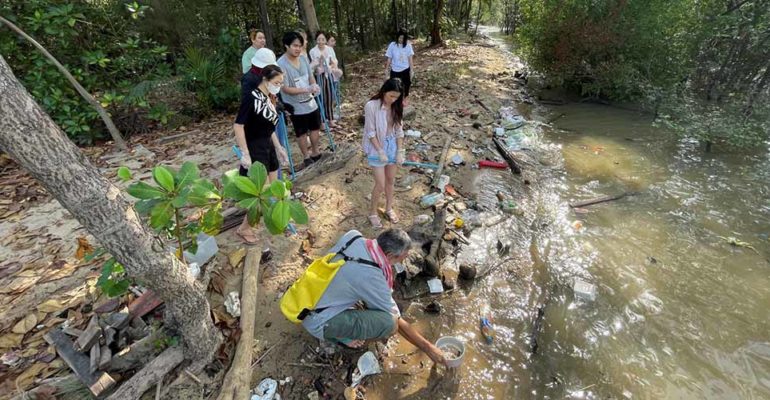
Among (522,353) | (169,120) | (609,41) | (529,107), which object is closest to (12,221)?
(169,120)

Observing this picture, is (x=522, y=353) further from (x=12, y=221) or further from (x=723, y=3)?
(x=723, y=3)

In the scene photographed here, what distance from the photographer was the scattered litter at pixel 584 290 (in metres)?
4.04

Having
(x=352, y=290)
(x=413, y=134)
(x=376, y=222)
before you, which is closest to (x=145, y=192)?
(x=352, y=290)

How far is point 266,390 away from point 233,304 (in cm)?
81

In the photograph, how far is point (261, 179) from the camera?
2.05 metres

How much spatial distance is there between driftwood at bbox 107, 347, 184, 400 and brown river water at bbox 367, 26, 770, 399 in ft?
5.10

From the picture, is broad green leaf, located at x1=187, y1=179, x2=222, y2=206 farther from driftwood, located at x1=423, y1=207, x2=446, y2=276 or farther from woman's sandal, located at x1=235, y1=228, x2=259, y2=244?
driftwood, located at x1=423, y1=207, x2=446, y2=276

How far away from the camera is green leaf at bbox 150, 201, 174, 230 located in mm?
1895

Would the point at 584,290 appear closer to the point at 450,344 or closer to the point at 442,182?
the point at 450,344

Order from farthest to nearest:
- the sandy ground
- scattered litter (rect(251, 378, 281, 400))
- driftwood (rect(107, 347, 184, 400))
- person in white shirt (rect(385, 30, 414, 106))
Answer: person in white shirt (rect(385, 30, 414, 106)) < the sandy ground < scattered litter (rect(251, 378, 281, 400)) < driftwood (rect(107, 347, 184, 400))

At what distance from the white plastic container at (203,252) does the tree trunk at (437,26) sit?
663 inches

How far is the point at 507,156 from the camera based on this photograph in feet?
22.6

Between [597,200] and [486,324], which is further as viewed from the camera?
[597,200]

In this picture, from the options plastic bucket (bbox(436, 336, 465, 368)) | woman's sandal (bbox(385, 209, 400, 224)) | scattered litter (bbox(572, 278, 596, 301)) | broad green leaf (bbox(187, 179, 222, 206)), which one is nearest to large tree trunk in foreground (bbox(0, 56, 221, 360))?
broad green leaf (bbox(187, 179, 222, 206))
